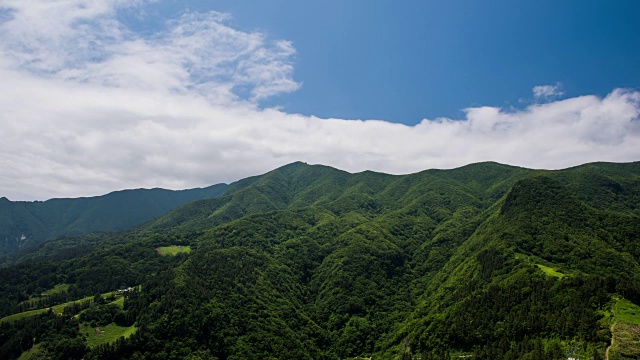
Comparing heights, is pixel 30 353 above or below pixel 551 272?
below

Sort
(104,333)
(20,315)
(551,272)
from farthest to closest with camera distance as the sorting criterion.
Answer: (20,315) → (104,333) → (551,272)

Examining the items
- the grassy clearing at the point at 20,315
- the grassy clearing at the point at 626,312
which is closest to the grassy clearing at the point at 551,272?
the grassy clearing at the point at 626,312

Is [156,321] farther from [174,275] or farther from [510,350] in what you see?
[510,350]

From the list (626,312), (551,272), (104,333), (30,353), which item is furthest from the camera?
(104,333)

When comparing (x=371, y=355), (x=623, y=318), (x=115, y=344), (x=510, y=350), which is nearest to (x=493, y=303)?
(x=510, y=350)

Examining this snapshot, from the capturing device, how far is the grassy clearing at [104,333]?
14300 centimetres

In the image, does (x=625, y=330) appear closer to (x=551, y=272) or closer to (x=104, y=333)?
(x=551, y=272)

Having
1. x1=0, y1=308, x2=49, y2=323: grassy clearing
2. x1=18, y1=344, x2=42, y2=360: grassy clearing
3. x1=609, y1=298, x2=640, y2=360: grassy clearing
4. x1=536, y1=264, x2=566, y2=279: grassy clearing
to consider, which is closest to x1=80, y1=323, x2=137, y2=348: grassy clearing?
x1=18, y1=344, x2=42, y2=360: grassy clearing

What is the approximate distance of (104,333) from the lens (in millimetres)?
149625

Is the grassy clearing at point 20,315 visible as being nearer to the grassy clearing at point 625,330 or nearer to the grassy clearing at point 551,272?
the grassy clearing at point 625,330

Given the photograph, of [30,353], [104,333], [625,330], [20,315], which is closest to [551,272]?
[625,330]

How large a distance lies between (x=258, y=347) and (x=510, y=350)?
9432 cm

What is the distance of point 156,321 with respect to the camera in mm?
152750

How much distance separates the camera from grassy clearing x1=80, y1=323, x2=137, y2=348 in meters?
143
